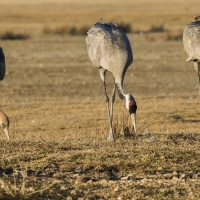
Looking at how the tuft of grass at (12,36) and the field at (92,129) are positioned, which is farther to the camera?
the tuft of grass at (12,36)

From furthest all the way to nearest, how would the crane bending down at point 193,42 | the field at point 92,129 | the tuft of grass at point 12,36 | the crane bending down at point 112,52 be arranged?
1. the tuft of grass at point 12,36
2. the crane bending down at point 193,42
3. the crane bending down at point 112,52
4. the field at point 92,129

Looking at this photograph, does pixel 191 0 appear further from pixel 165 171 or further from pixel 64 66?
pixel 165 171

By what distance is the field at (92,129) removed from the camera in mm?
6941

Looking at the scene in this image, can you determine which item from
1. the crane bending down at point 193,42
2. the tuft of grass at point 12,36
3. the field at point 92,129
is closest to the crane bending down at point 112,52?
the field at point 92,129

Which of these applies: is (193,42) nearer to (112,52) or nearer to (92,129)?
(112,52)

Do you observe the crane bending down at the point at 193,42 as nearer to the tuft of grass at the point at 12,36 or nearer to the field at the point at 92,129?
the field at the point at 92,129

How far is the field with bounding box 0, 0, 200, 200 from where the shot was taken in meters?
6.94

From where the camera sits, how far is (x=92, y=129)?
40.7 ft

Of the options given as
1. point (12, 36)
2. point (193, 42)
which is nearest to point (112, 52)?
point (193, 42)

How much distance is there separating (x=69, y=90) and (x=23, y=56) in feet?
27.0

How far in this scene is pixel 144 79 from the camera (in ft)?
65.5

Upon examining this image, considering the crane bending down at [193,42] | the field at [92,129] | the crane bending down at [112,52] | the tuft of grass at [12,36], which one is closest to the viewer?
the field at [92,129]

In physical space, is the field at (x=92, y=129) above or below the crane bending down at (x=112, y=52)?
below

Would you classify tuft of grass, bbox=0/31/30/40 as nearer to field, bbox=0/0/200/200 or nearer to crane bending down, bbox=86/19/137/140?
field, bbox=0/0/200/200
